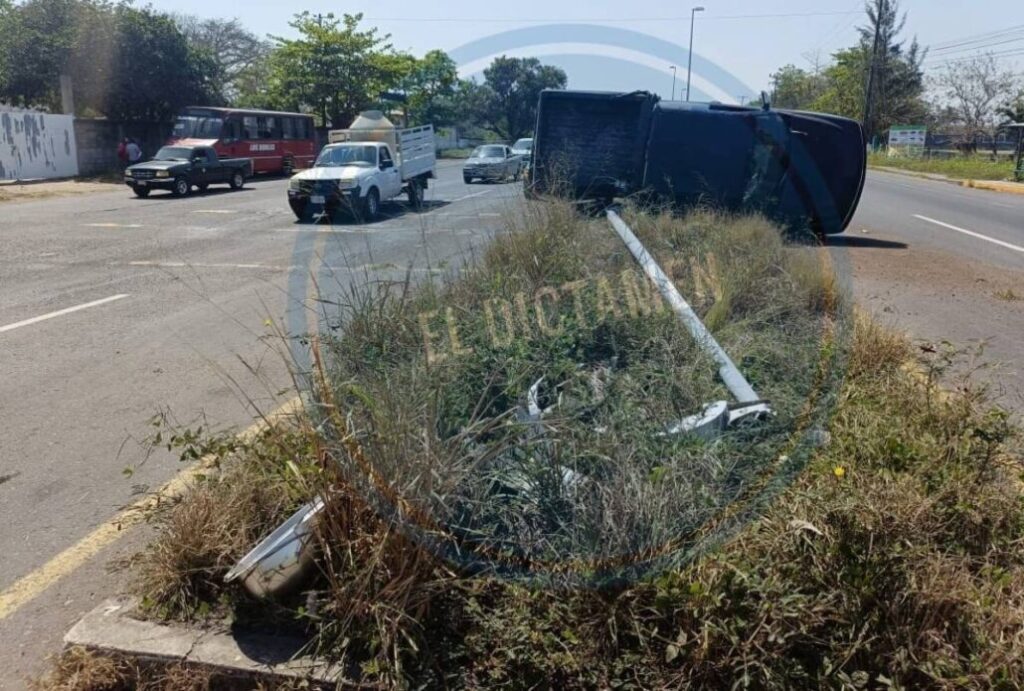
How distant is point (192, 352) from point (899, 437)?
5.55m

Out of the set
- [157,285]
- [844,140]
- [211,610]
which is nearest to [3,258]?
[157,285]

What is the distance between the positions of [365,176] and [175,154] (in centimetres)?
1199

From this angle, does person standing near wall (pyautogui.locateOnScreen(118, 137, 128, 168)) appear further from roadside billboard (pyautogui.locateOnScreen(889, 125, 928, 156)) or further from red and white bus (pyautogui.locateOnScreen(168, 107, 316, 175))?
roadside billboard (pyautogui.locateOnScreen(889, 125, 928, 156))

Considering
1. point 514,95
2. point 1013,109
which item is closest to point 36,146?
point 514,95

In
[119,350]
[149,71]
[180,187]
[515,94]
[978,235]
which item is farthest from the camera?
[149,71]

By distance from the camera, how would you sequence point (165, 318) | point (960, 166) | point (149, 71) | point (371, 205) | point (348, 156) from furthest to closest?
point (960, 166), point (149, 71), point (348, 156), point (371, 205), point (165, 318)

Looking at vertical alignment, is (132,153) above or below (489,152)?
below

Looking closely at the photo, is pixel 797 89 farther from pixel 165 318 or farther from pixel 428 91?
pixel 165 318

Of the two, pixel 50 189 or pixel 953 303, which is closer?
pixel 953 303

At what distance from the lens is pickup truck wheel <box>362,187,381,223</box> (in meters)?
17.9

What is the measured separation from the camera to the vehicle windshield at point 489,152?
30.9 meters

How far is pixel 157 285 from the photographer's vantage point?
1034cm

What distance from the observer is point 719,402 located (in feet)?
13.5

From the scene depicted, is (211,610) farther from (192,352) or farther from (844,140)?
(844,140)
